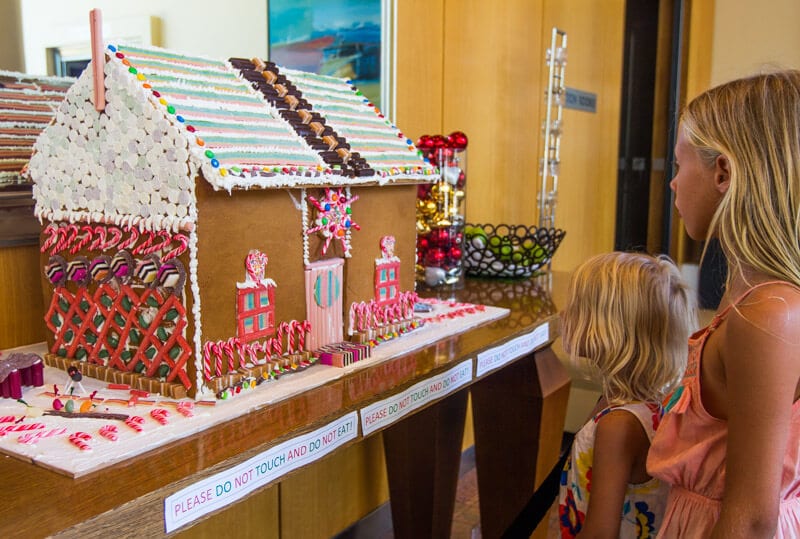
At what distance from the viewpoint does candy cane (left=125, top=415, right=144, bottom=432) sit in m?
0.94

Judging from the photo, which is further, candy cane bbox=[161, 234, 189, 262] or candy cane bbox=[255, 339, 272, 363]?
candy cane bbox=[255, 339, 272, 363]

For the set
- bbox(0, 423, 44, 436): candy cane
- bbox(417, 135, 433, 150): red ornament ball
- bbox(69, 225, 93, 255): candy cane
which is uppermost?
bbox(417, 135, 433, 150): red ornament ball

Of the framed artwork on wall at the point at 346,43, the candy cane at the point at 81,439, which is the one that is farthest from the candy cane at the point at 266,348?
the framed artwork on wall at the point at 346,43

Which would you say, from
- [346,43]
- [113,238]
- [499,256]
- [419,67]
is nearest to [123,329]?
[113,238]

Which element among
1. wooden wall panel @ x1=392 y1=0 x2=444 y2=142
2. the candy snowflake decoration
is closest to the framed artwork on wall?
wooden wall panel @ x1=392 y1=0 x2=444 y2=142

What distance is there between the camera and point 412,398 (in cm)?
121

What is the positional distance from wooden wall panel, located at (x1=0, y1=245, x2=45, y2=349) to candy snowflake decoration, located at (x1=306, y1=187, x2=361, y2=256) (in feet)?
1.72

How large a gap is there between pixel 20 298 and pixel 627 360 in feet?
3.47

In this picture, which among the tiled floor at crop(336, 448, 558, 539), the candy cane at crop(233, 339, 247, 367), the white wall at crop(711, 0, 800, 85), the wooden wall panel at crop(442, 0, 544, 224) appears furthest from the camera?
the white wall at crop(711, 0, 800, 85)

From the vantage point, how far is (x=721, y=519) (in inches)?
35.1

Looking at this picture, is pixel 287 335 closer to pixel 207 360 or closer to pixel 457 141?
pixel 207 360

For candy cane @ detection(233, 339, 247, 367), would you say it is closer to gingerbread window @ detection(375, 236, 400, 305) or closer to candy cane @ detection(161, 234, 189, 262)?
candy cane @ detection(161, 234, 189, 262)

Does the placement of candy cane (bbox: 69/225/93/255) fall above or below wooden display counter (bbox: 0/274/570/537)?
above

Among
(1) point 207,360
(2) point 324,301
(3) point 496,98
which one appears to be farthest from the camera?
(3) point 496,98
